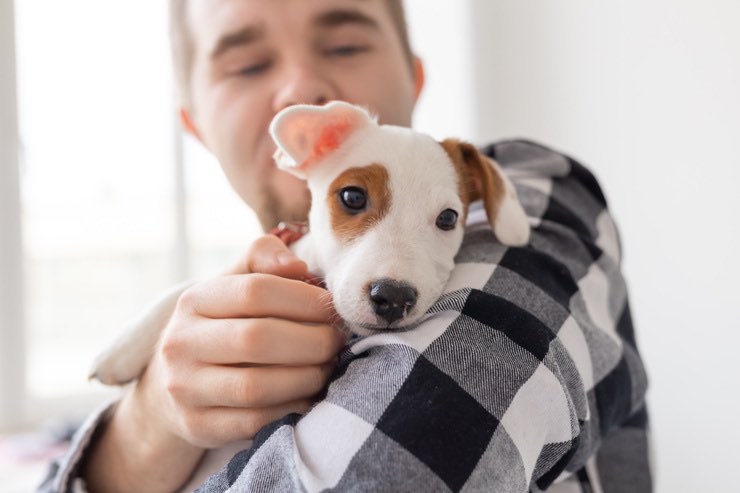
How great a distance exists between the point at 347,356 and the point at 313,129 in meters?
0.23

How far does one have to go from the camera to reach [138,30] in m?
2.31

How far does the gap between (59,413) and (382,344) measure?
2.04 metres

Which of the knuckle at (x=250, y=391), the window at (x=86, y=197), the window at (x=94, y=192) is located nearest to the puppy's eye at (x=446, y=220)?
the knuckle at (x=250, y=391)

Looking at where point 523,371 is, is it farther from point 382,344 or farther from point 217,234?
point 217,234

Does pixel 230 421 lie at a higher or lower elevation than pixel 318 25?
lower

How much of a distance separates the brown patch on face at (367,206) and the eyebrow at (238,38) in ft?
1.05

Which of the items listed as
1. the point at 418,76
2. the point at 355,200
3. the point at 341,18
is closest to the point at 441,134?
the point at 418,76

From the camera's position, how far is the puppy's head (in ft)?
1.71

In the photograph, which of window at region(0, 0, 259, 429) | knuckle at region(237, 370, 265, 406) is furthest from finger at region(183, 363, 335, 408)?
window at region(0, 0, 259, 429)

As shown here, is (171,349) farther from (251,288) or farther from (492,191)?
(492,191)

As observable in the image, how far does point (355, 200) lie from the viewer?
23.3 inches

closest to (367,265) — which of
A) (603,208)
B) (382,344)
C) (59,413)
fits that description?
(382,344)

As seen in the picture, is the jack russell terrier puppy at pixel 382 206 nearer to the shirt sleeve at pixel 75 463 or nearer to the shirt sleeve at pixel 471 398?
the shirt sleeve at pixel 471 398

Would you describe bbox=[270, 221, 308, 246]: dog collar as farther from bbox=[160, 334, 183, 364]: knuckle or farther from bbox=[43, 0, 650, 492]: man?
bbox=[160, 334, 183, 364]: knuckle
